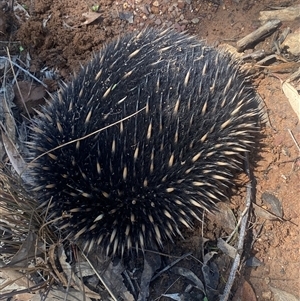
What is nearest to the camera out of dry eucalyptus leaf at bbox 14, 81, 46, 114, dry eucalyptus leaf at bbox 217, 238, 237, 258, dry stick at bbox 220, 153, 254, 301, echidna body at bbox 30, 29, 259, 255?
echidna body at bbox 30, 29, 259, 255

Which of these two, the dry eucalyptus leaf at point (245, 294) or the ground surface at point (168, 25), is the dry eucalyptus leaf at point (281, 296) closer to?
the dry eucalyptus leaf at point (245, 294)

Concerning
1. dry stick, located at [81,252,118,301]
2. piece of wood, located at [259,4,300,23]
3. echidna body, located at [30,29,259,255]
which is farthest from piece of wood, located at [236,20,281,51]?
dry stick, located at [81,252,118,301]

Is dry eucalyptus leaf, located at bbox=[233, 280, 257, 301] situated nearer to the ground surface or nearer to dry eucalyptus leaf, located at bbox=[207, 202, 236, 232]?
dry eucalyptus leaf, located at bbox=[207, 202, 236, 232]

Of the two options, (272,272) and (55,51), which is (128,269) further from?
(55,51)

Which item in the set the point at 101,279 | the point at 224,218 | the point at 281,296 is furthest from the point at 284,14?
the point at 101,279

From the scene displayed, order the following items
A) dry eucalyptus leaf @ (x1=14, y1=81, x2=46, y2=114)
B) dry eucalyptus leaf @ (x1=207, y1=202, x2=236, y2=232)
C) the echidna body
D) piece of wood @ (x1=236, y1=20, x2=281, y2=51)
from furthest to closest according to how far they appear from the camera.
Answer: piece of wood @ (x1=236, y1=20, x2=281, y2=51)
dry eucalyptus leaf @ (x1=14, y1=81, x2=46, y2=114)
dry eucalyptus leaf @ (x1=207, y1=202, x2=236, y2=232)
the echidna body

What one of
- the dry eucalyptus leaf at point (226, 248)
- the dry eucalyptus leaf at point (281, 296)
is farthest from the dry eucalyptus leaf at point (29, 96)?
the dry eucalyptus leaf at point (281, 296)

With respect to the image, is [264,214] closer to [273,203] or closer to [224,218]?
[273,203]
